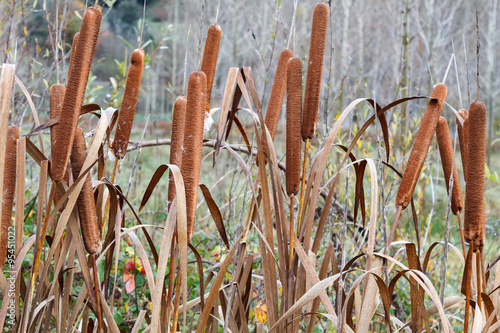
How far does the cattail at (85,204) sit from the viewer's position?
2.79 ft

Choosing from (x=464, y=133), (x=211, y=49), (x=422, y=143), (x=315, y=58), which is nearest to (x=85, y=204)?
(x=211, y=49)

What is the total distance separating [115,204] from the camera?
0.96 metres

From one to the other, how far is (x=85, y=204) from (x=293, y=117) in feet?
1.53

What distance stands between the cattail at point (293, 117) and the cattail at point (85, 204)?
42 cm

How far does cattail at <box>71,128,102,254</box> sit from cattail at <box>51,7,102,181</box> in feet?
0.20

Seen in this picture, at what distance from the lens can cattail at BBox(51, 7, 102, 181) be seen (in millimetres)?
779

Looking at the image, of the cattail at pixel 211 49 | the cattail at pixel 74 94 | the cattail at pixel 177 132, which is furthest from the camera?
the cattail at pixel 211 49

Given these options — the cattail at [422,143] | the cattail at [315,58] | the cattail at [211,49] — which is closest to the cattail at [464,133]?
the cattail at [422,143]

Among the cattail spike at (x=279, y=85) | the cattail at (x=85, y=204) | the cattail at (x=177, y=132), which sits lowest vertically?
the cattail at (x=85, y=204)

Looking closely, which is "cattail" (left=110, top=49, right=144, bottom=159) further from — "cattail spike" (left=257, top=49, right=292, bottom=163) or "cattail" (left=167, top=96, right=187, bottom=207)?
"cattail spike" (left=257, top=49, right=292, bottom=163)

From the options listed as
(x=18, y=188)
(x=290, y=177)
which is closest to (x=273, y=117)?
(x=290, y=177)

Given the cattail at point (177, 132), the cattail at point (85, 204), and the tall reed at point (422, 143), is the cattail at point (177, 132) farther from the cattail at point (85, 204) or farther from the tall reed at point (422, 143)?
the tall reed at point (422, 143)

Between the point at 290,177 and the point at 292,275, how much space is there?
0.23 metres

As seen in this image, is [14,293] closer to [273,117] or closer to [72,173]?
[72,173]
